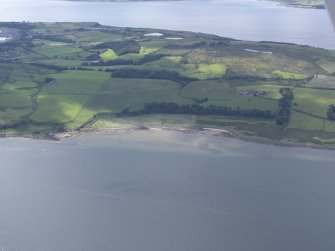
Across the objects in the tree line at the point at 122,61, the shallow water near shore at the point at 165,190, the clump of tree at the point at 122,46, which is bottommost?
the shallow water near shore at the point at 165,190

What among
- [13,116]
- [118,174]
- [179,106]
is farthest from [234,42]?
[118,174]

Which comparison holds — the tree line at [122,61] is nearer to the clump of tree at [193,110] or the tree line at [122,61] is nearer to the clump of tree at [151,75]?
the clump of tree at [151,75]

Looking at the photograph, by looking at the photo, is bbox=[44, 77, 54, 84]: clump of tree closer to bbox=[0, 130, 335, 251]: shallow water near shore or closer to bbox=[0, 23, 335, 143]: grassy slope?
bbox=[0, 23, 335, 143]: grassy slope

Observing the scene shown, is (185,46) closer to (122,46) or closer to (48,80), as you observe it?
(122,46)

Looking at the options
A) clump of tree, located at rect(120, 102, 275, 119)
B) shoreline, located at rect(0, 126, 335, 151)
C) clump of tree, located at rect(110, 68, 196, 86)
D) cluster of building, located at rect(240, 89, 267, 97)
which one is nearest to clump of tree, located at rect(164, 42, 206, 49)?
clump of tree, located at rect(110, 68, 196, 86)

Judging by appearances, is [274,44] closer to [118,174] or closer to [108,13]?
[118,174]

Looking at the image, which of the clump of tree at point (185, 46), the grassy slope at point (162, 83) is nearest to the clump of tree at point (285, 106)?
the grassy slope at point (162, 83)
